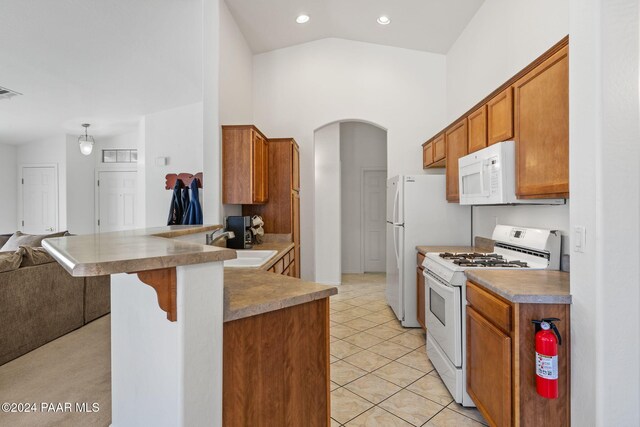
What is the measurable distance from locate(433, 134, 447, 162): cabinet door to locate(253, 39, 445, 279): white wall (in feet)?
2.03

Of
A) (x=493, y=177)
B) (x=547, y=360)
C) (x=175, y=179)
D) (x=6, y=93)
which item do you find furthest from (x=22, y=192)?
(x=547, y=360)

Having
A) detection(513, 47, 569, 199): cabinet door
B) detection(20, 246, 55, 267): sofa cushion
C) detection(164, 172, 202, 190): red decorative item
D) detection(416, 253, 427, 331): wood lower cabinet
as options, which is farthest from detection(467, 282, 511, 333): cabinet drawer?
detection(164, 172, 202, 190): red decorative item

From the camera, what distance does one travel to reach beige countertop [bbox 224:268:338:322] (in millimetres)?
1136

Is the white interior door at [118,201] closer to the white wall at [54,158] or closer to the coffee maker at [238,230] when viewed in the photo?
the white wall at [54,158]

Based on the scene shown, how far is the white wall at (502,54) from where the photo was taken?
2.25 meters

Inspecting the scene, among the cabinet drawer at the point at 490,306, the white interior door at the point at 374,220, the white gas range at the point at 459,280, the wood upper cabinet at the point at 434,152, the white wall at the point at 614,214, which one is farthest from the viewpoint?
the white interior door at the point at 374,220

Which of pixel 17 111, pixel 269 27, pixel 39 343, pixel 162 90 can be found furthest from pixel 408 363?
pixel 17 111

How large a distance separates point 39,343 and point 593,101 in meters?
3.94

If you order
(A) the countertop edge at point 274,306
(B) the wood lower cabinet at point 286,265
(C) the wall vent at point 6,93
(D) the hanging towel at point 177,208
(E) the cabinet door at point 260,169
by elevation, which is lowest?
(B) the wood lower cabinet at point 286,265

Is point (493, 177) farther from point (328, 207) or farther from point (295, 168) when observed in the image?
point (328, 207)

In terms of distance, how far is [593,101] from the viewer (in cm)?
139

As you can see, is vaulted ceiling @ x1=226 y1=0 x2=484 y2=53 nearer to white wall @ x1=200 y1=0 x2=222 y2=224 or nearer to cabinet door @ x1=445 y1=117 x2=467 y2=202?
white wall @ x1=200 y1=0 x2=222 y2=224

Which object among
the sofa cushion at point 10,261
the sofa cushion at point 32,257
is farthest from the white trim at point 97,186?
the sofa cushion at point 10,261

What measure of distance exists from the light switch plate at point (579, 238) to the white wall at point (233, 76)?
9.17 ft
